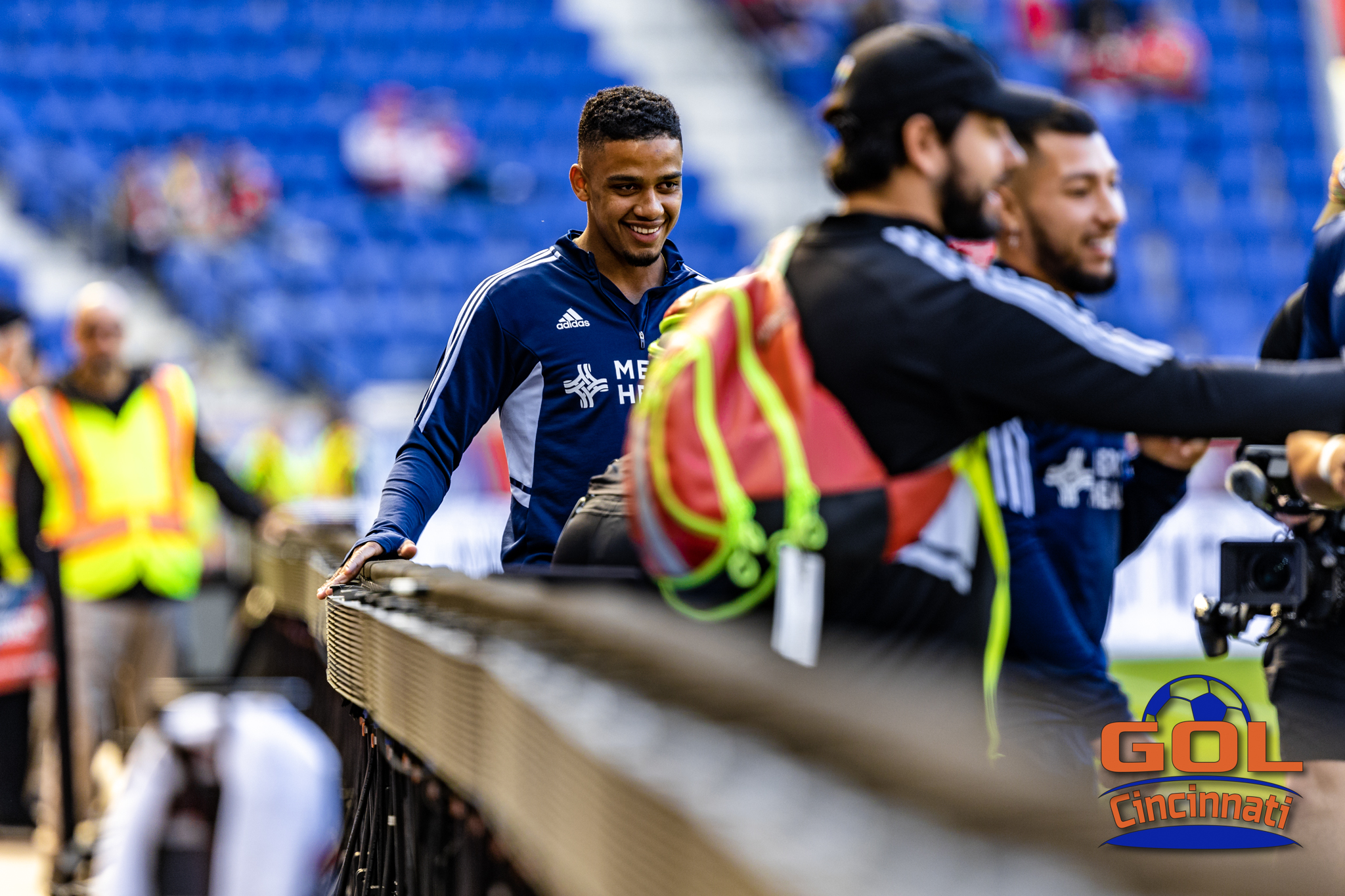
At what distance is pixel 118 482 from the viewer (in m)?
6.86

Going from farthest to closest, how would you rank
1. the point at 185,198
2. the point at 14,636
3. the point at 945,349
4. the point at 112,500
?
1. the point at 185,198
2. the point at 14,636
3. the point at 112,500
4. the point at 945,349

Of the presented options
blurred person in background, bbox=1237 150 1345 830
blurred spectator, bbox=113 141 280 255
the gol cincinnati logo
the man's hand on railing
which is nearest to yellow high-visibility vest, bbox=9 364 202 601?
the man's hand on railing

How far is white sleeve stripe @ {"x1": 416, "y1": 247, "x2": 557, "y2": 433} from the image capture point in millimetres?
3486

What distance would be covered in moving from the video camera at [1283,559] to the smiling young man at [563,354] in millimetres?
1232

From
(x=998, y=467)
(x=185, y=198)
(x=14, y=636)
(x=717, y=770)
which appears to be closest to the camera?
(x=717, y=770)

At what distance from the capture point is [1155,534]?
29.2ft

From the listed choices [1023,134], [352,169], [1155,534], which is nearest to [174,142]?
[352,169]

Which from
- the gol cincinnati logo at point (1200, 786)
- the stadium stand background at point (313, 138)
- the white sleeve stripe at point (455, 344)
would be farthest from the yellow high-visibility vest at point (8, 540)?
the stadium stand background at point (313, 138)

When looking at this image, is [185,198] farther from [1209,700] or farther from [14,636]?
[1209,700]

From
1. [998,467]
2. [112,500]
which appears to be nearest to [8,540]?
[112,500]

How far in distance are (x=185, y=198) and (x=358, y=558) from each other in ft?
39.3

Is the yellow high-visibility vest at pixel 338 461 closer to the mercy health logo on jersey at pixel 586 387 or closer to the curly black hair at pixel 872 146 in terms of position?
the mercy health logo on jersey at pixel 586 387

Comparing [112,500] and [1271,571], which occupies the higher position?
[112,500]

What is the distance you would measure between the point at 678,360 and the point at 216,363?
1276cm
